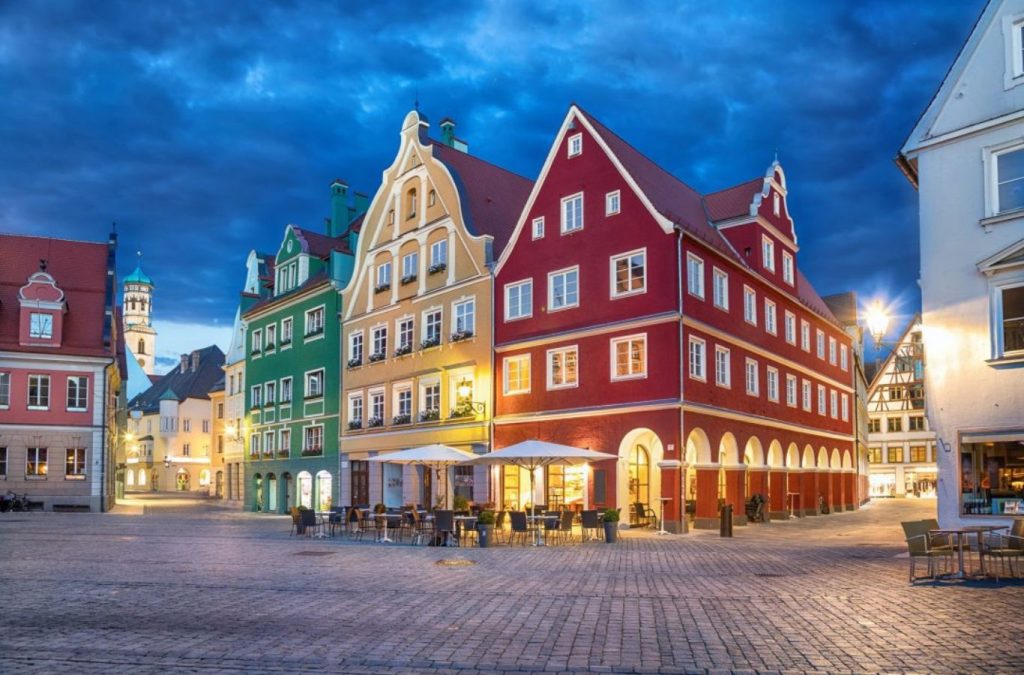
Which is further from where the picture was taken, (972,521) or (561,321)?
(561,321)

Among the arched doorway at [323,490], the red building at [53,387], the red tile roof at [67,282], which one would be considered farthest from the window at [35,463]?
the arched doorway at [323,490]

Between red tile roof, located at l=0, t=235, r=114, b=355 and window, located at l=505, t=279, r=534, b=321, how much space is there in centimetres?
2665

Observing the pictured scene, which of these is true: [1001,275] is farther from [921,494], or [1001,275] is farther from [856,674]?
[921,494]

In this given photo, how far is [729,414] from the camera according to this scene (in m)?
34.5

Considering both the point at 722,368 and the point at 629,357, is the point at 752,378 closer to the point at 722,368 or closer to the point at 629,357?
the point at 722,368

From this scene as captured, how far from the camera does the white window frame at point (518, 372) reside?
35.9m

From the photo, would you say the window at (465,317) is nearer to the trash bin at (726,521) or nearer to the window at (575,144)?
the window at (575,144)

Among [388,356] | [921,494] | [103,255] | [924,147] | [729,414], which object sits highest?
[103,255]

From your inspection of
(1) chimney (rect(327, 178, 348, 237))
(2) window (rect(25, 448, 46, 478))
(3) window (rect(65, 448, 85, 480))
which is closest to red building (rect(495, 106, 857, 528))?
(1) chimney (rect(327, 178, 348, 237))

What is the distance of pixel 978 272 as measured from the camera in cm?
2109

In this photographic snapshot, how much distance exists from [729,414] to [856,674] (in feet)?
85.1

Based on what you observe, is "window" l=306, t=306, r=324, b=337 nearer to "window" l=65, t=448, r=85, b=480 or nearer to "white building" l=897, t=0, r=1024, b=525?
"window" l=65, t=448, r=85, b=480

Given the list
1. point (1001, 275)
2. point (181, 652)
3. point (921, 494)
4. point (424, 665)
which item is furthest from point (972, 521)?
point (921, 494)

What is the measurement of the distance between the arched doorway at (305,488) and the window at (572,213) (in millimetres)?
22569
